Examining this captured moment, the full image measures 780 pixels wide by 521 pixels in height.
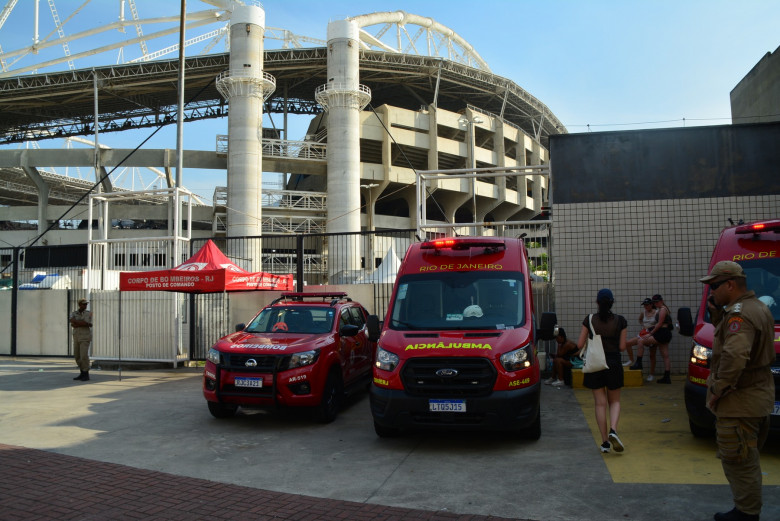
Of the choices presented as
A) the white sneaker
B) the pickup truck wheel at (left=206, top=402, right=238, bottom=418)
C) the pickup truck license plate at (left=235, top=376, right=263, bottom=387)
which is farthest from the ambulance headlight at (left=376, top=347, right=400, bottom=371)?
the pickup truck wheel at (left=206, top=402, right=238, bottom=418)

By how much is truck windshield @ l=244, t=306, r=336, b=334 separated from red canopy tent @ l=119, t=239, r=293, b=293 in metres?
2.28

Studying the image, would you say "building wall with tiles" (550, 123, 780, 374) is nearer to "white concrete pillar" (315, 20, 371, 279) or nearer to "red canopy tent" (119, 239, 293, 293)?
"red canopy tent" (119, 239, 293, 293)

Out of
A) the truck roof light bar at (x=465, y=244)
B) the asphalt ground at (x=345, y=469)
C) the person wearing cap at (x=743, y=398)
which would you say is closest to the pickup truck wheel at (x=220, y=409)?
the asphalt ground at (x=345, y=469)

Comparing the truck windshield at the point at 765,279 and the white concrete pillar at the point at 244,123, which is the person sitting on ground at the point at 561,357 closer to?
the truck windshield at the point at 765,279

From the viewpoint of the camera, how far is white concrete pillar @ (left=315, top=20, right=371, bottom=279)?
4138 cm

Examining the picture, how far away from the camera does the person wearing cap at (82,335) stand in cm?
1257

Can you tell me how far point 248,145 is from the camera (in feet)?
133

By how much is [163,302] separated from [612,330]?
11554 millimetres

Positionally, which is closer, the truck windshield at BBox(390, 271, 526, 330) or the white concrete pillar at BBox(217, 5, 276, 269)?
the truck windshield at BBox(390, 271, 526, 330)

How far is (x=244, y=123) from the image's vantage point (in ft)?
133

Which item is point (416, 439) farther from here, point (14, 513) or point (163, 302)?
point (163, 302)

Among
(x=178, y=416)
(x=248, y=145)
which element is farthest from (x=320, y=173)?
(x=178, y=416)

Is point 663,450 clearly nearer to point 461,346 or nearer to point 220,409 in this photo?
point 461,346

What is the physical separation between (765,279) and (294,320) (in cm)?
657
